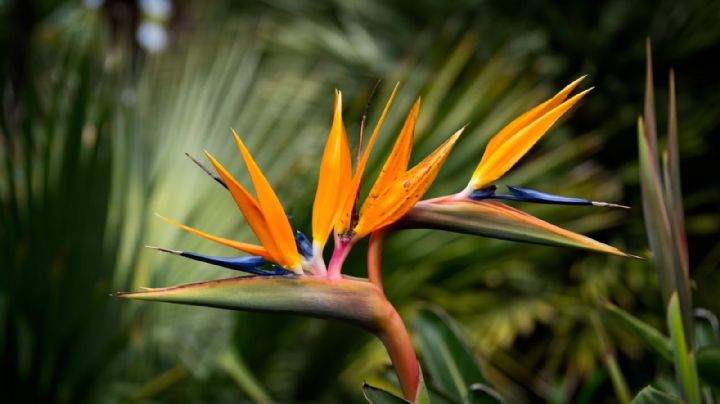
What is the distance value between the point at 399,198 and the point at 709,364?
11.2 inches

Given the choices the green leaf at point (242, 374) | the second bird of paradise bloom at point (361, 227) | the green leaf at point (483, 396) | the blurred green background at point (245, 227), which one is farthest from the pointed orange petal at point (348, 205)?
the green leaf at point (242, 374)

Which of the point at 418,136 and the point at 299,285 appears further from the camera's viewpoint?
the point at 418,136

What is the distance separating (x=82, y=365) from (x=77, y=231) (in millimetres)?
189

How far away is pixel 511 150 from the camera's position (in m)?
0.41

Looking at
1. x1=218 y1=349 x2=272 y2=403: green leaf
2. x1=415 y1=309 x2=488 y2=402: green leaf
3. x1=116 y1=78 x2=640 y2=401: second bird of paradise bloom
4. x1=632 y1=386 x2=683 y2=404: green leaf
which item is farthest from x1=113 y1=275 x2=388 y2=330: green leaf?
x1=218 y1=349 x2=272 y2=403: green leaf

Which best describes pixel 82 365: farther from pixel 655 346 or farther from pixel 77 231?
pixel 655 346

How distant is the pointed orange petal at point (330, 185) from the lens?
40 centimetres

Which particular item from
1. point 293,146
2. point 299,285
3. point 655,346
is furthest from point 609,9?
point 299,285

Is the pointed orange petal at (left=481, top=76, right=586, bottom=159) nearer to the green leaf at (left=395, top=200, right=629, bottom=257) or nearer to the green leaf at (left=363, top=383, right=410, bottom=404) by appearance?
the green leaf at (left=395, top=200, right=629, bottom=257)

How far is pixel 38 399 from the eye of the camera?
1.13 m

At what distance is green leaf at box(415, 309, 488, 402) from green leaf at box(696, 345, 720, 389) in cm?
17

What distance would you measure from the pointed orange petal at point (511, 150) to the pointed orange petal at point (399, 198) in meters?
0.03

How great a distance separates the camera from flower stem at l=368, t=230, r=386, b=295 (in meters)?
0.39

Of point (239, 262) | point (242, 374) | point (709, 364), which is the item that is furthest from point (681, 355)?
point (242, 374)
